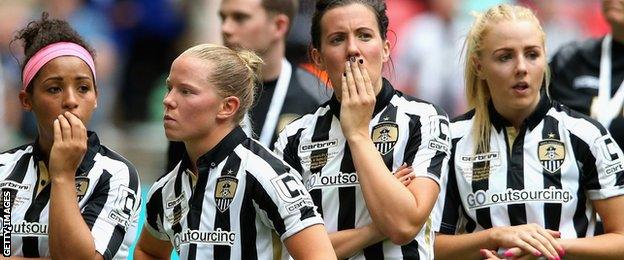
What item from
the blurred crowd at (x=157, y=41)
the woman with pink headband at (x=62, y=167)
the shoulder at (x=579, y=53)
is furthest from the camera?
the blurred crowd at (x=157, y=41)

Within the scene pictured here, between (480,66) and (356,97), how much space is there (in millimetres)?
762

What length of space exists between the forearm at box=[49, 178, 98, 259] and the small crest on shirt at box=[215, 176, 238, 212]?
0.50 meters

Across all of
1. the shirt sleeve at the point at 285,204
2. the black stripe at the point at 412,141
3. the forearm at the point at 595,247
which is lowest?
the forearm at the point at 595,247

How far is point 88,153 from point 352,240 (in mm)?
1094

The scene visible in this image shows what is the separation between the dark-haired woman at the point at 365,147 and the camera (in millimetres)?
5461

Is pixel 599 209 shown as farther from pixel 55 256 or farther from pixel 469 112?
pixel 55 256

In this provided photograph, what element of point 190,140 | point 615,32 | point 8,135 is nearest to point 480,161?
point 190,140

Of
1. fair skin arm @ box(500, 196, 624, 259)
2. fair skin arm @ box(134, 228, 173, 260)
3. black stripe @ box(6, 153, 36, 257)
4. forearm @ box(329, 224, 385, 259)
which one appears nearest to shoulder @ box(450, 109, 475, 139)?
fair skin arm @ box(500, 196, 624, 259)

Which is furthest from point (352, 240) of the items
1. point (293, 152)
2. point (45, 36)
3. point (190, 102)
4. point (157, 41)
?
point (157, 41)

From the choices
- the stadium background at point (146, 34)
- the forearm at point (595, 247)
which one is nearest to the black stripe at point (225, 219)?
the forearm at point (595, 247)

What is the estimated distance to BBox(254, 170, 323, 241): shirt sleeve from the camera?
5246mm

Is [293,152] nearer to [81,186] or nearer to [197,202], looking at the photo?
[197,202]
